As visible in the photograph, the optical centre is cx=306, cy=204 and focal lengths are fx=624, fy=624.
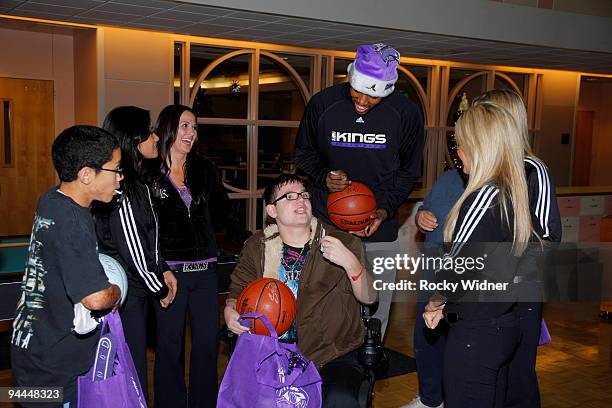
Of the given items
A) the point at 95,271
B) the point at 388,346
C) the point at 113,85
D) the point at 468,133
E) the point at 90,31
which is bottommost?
the point at 388,346

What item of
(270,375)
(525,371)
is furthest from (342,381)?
(525,371)

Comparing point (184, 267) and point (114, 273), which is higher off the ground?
point (114, 273)

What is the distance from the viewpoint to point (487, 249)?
231 cm

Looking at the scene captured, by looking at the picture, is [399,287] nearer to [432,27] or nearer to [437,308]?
[432,27]

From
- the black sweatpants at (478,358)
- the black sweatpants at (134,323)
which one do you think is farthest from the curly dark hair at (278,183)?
the black sweatpants at (478,358)

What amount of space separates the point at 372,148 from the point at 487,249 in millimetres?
1243

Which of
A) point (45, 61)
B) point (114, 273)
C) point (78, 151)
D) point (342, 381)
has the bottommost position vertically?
point (342, 381)

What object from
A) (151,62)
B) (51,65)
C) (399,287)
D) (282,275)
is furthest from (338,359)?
(51,65)

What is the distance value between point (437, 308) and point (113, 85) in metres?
6.38

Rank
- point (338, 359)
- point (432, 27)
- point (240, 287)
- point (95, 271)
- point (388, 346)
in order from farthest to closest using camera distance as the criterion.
→ point (432, 27), point (388, 346), point (240, 287), point (338, 359), point (95, 271)

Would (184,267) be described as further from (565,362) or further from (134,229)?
(565,362)

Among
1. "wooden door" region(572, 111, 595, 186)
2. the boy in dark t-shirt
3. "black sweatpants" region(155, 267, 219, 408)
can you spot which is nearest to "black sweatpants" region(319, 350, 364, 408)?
"black sweatpants" region(155, 267, 219, 408)

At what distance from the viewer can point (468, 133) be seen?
239 centimetres

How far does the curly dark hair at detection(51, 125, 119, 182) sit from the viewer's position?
2244 mm
